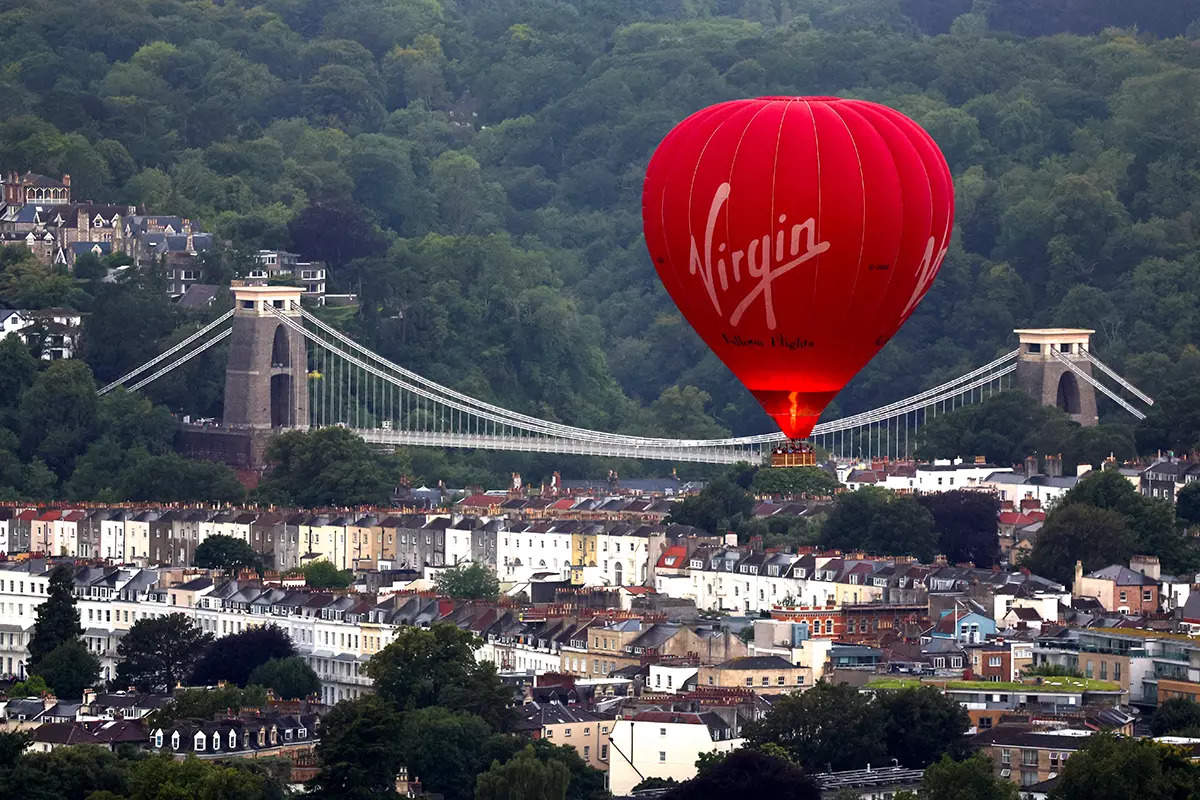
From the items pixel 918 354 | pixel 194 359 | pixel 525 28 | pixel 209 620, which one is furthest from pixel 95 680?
pixel 525 28

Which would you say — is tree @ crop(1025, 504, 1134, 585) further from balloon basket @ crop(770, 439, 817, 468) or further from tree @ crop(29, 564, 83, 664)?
balloon basket @ crop(770, 439, 817, 468)

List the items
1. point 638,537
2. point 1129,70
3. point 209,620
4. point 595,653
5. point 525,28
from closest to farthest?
point 595,653, point 209,620, point 638,537, point 1129,70, point 525,28

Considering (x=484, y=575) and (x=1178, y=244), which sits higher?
(x=1178, y=244)

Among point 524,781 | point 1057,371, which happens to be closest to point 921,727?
point 524,781

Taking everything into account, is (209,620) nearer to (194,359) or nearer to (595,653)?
(595,653)

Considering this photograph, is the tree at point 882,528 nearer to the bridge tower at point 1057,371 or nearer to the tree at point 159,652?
the tree at point 159,652

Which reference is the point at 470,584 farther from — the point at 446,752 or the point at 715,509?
the point at 446,752
